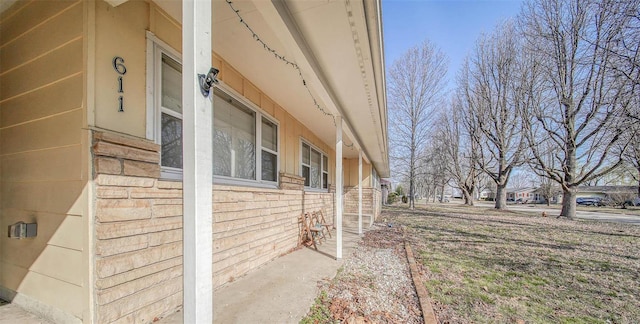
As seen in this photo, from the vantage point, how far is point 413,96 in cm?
2028

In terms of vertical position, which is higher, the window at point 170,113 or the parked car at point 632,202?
the window at point 170,113

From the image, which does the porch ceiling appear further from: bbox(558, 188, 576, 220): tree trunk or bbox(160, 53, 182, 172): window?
bbox(558, 188, 576, 220): tree trunk

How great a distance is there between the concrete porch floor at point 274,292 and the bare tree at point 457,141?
19.8 m

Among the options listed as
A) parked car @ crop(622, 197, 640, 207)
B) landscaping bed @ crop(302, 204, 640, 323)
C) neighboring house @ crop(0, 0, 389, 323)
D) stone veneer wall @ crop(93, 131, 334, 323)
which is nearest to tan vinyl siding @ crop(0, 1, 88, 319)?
neighboring house @ crop(0, 0, 389, 323)

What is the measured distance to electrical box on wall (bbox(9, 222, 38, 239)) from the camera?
2.28 m

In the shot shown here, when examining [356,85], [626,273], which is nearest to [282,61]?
[356,85]

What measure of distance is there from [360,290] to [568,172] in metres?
16.1

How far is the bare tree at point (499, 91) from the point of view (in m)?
14.8

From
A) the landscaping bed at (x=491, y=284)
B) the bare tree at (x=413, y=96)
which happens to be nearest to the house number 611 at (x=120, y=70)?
the landscaping bed at (x=491, y=284)

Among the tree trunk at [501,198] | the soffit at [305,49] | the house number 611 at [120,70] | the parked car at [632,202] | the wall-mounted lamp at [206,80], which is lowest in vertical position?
the parked car at [632,202]

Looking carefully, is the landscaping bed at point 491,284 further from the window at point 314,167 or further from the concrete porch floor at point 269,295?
the window at point 314,167

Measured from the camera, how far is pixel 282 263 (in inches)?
178

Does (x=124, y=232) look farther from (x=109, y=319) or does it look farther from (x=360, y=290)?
(x=360, y=290)

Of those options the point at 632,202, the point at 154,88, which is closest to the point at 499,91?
the point at 154,88
